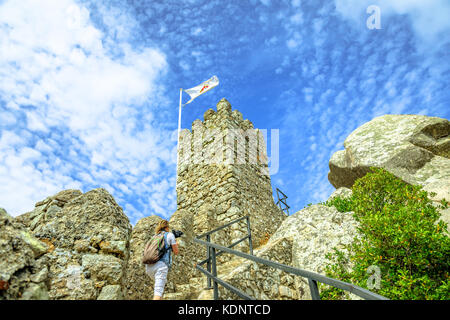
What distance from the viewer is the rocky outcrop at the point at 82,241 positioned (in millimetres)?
2129

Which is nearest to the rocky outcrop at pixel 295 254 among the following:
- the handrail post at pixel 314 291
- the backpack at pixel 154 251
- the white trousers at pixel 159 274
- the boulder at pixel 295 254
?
the boulder at pixel 295 254

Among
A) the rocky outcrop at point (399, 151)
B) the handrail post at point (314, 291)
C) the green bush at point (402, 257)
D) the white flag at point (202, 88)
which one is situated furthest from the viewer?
the white flag at point (202, 88)

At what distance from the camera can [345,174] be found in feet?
27.0

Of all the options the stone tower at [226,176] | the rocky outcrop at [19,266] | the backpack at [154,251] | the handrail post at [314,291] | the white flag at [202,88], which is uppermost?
the white flag at [202,88]

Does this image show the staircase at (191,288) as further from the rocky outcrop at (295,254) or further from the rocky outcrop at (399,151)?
the rocky outcrop at (399,151)

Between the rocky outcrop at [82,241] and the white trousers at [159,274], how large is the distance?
0.82 meters

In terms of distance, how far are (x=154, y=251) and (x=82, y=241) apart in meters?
1.11

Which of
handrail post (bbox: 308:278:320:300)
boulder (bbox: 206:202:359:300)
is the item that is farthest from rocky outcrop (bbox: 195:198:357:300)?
handrail post (bbox: 308:278:320:300)

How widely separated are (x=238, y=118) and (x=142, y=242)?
5.73 metres

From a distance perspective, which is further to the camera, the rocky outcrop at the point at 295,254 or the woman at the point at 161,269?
the rocky outcrop at the point at 295,254

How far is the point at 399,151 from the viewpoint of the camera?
730 cm

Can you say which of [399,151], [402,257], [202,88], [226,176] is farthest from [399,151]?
[202,88]

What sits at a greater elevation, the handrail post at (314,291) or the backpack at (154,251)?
the backpack at (154,251)
